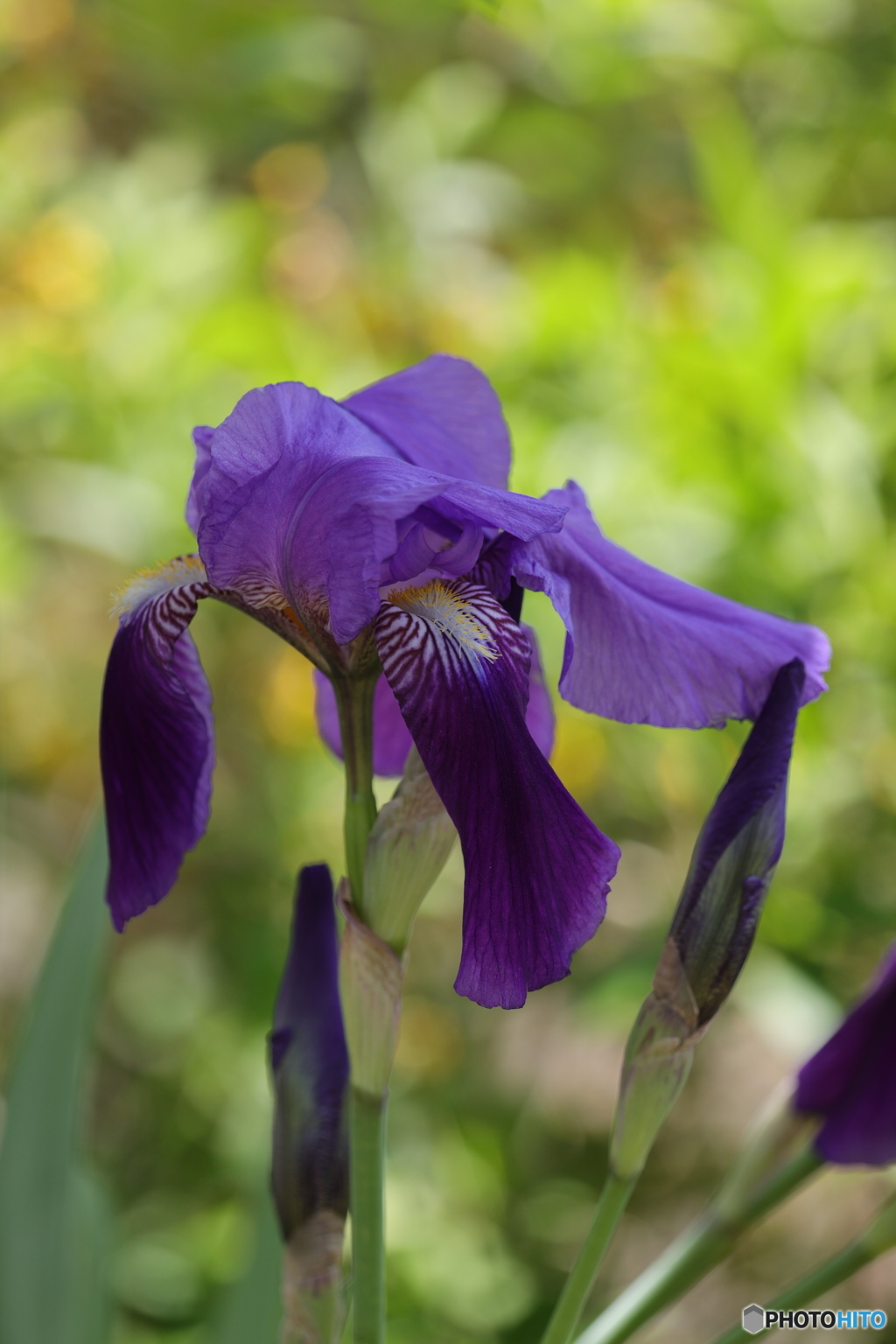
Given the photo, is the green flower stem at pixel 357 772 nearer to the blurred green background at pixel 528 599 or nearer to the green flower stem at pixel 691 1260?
the green flower stem at pixel 691 1260

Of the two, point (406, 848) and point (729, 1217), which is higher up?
point (406, 848)

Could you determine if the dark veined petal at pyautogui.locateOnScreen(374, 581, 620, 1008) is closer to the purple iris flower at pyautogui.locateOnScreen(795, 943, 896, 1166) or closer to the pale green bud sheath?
the pale green bud sheath

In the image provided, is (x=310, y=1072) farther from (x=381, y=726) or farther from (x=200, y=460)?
(x=200, y=460)

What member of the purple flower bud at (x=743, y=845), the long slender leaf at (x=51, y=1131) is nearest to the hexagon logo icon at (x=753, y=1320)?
the purple flower bud at (x=743, y=845)

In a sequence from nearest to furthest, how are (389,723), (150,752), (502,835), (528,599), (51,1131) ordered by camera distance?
(502,835) < (150,752) < (389,723) < (51,1131) < (528,599)

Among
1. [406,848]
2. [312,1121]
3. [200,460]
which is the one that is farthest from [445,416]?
[312,1121]

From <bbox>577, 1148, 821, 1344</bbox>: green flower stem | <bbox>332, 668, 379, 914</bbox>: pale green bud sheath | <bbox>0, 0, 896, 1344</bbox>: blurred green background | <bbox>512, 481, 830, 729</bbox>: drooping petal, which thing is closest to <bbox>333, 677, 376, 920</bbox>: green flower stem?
<bbox>332, 668, 379, 914</bbox>: pale green bud sheath
